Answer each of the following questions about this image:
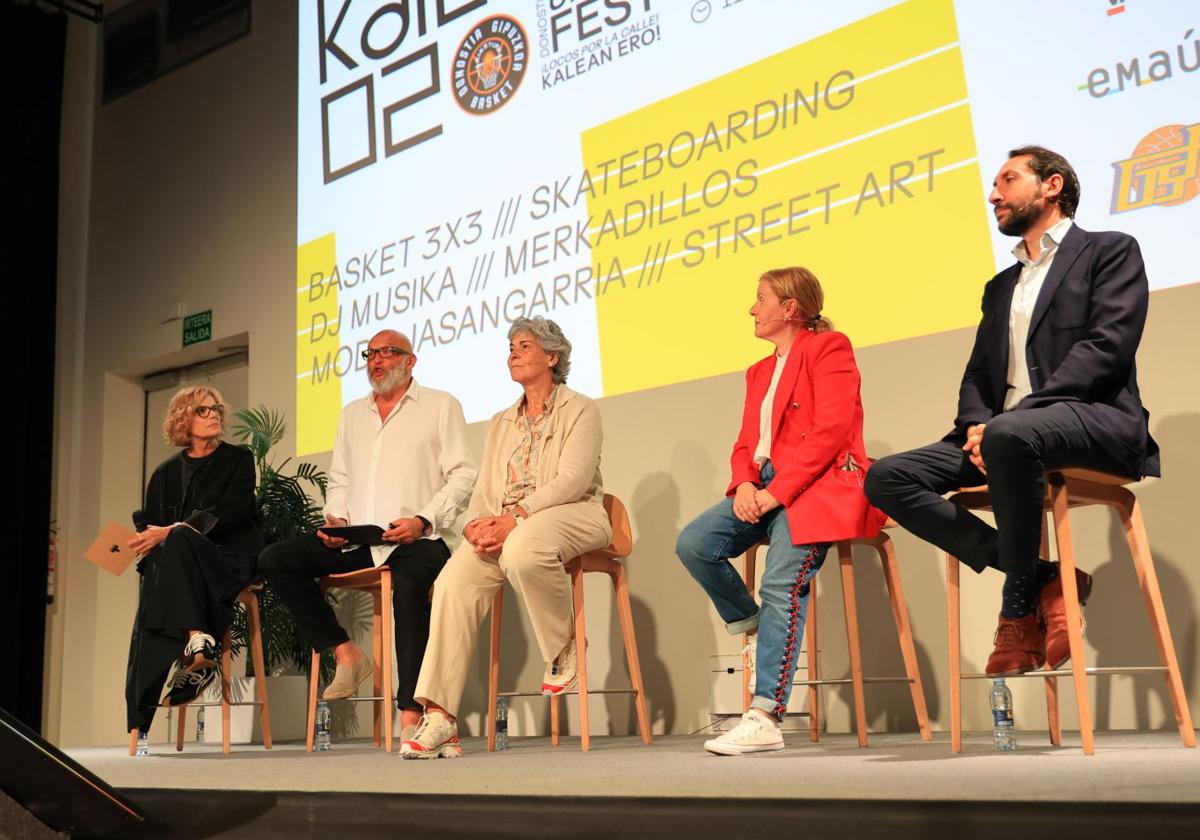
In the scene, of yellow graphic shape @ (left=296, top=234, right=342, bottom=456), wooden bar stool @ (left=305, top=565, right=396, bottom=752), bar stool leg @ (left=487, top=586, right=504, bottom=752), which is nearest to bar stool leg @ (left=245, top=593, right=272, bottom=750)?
wooden bar stool @ (left=305, top=565, right=396, bottom=752)

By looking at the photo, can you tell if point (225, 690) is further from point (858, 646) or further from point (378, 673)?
point (858, 646)

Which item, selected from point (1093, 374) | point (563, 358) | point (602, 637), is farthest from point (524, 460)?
point (1093, 374)

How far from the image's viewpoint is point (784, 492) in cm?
269

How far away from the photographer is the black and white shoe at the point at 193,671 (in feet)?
11.5

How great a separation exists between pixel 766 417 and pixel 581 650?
2.59 feet

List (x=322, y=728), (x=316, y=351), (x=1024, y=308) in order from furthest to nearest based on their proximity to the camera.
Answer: (x=316, y=351) < (x=322, y=728) < (x=1024, y=308)

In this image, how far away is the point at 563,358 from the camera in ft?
11.7

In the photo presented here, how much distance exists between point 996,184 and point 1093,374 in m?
0.54

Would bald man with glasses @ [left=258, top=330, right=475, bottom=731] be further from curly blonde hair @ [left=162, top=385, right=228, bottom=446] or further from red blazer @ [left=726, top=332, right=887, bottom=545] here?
red blazer @ [left=726, top=332, right=887, bottom=545]

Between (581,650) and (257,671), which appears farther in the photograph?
(257,671)

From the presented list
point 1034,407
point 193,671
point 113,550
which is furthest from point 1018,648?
point 113,550

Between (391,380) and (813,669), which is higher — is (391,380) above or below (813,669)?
above

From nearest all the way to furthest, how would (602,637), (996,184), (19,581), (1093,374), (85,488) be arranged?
(1093,374), (996,184), (602,637), (19,581), (85,488)

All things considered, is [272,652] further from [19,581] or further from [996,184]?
[996,184]
